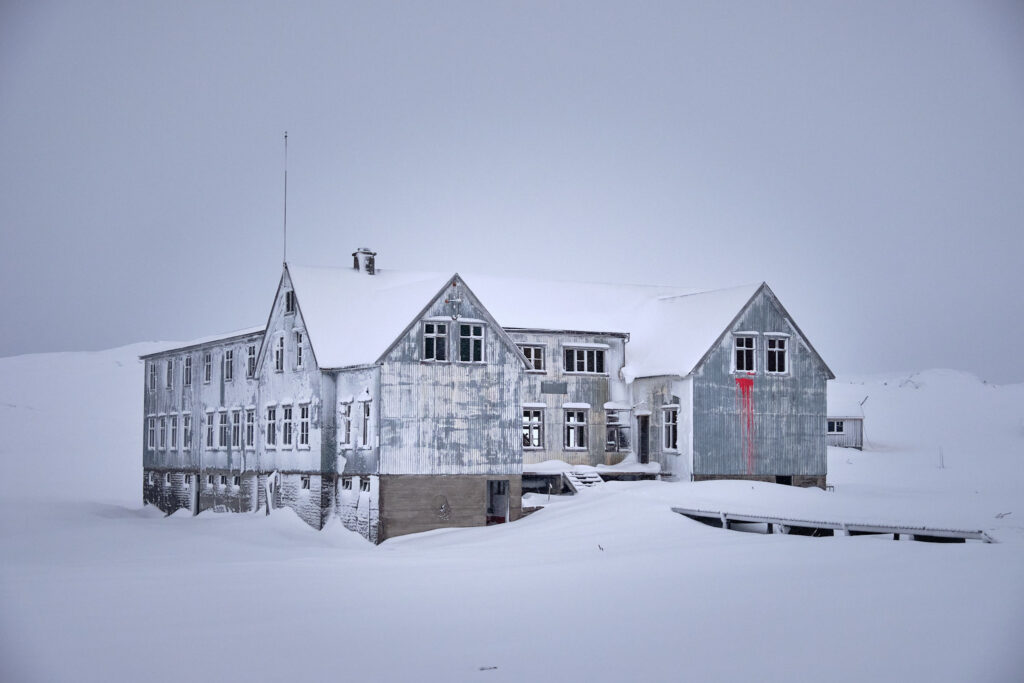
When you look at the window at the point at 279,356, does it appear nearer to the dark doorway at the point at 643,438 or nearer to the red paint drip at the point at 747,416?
the dark doorway at the point at 643,438

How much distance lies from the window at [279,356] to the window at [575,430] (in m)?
12.4

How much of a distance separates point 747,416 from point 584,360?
755cm

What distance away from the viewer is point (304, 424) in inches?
1838

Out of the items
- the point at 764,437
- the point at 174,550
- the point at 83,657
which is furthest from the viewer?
the point at 764,437

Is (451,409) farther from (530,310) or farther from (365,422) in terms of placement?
(530,310)

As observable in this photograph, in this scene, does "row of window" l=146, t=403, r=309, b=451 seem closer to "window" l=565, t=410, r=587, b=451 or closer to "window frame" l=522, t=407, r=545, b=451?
"window frame" l=522, t=407, r=545, b=451

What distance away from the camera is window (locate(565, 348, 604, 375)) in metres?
53.8

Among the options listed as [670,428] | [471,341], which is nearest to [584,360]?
[670,428]

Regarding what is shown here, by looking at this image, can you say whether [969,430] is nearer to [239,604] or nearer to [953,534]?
[953,534]

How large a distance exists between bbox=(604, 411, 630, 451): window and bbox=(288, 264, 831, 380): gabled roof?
1.98 metres

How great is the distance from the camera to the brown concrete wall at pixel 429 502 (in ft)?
139

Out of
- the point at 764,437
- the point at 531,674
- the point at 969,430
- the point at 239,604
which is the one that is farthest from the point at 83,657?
the point at 969,430

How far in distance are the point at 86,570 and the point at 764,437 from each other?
27.3m

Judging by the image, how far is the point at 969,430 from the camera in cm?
9875
